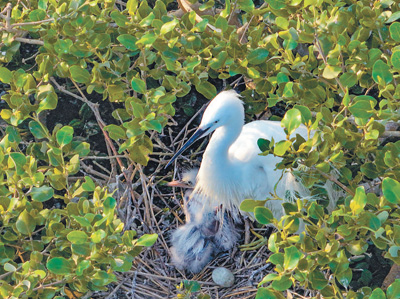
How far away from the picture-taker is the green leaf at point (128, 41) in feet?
7.50

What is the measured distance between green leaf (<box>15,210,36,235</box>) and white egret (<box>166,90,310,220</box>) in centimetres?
76

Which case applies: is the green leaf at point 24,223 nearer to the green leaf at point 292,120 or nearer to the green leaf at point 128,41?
the green leaf at point 128,41

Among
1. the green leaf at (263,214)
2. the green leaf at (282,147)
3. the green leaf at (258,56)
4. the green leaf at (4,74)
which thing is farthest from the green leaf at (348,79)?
the green leaf at (4,74)

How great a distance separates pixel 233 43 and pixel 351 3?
540mm

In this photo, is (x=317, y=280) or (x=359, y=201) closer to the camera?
(x=359, y=201)

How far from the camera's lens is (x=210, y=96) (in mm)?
2422

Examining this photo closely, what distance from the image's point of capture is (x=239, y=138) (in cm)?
284

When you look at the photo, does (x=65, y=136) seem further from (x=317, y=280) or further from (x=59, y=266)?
(x=317, y=280)

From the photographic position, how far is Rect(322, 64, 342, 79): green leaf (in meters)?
2.10

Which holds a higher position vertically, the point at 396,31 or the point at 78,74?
the point at 396,31

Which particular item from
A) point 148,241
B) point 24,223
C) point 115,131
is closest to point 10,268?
point 24,223

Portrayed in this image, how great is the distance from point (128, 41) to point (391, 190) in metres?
1.15

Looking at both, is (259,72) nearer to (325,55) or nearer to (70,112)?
(325,55)

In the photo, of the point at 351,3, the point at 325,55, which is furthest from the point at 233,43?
the point at 351,3
